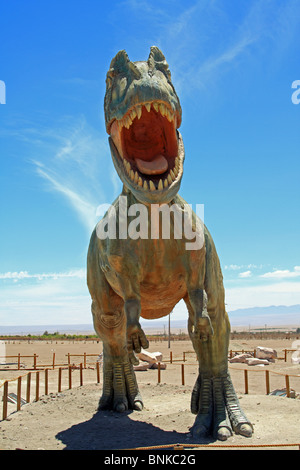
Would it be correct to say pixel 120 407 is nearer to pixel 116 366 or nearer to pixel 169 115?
pixel 116 366

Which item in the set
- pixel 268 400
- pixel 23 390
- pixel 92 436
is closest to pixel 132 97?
pixel 92 436

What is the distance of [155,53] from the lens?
190 inches

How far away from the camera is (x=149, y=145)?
15.5ft

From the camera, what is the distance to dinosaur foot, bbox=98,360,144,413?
25.6 ft

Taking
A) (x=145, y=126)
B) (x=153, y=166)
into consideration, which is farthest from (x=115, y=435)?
(x=145, y=126)

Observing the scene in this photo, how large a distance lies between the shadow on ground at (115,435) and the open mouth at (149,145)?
345cm

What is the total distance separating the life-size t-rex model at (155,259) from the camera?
4.27 m

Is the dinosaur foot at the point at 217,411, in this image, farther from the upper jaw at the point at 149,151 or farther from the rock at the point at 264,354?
the rock at the point at 264,354

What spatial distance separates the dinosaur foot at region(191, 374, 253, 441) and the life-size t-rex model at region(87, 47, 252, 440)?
0.01 metres

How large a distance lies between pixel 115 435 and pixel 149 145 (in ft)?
13.6

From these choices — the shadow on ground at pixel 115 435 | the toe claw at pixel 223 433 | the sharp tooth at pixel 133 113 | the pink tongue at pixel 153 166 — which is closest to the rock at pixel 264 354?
the shadow on ground at pixel 115 435
